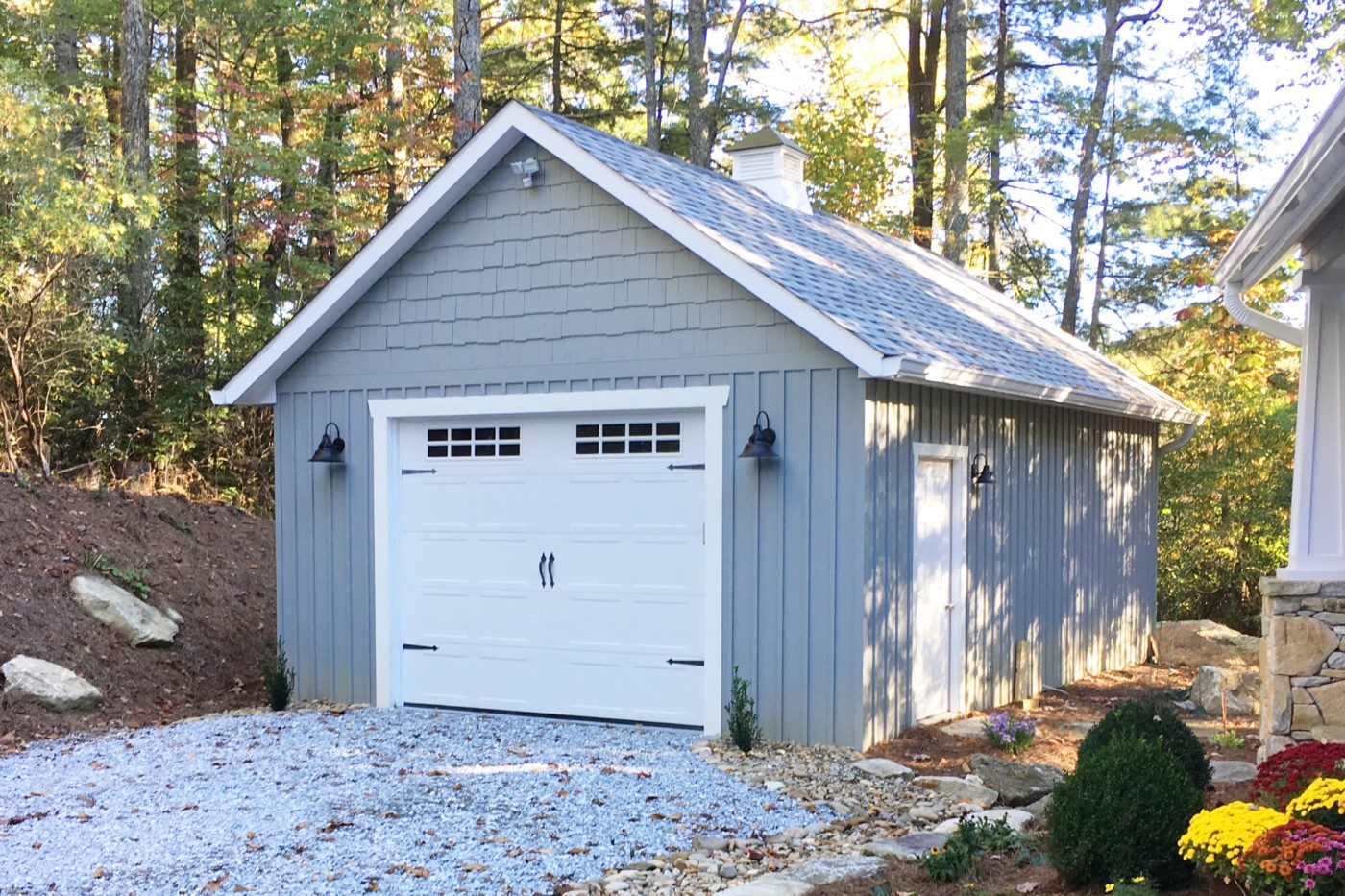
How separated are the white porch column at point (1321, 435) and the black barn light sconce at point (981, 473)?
270 cm

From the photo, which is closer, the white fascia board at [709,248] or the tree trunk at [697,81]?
the white fascia board at [709,248]

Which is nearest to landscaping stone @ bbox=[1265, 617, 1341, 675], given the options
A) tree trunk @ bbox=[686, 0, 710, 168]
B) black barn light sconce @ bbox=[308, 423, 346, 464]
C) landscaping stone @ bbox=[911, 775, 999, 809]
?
landscaping stone @ bbox=[911, 775, 999, 809]

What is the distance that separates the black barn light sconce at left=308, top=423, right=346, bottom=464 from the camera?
375 inches

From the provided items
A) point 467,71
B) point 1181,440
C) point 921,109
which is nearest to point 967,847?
point 1181,440

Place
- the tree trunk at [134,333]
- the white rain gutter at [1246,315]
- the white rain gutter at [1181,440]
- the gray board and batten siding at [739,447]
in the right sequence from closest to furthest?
the white rain gutter at [1246,315]
the gray board and batten siding at [739,447]
the white rain gutter at [1181,440]
the tree trunk at [134,333]

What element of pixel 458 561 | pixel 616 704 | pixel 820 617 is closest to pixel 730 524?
pixel 820 617

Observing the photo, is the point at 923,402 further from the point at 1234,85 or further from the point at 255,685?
the point at 1234,85

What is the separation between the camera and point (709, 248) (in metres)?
8.02

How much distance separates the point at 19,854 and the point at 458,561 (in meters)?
4.07

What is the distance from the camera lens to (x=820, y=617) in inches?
308

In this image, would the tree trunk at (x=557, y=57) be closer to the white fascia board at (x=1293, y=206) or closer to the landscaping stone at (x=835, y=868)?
the white fascia board at (x=1293, y=206)

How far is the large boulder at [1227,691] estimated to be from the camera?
30.5ft

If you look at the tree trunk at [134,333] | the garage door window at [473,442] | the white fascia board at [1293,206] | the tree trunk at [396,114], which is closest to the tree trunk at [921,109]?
the tree trunk at [396,114]

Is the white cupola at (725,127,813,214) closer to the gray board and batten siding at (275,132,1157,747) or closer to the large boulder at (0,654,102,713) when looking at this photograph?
the gray board and batten siding at (275,132,1157,747)
